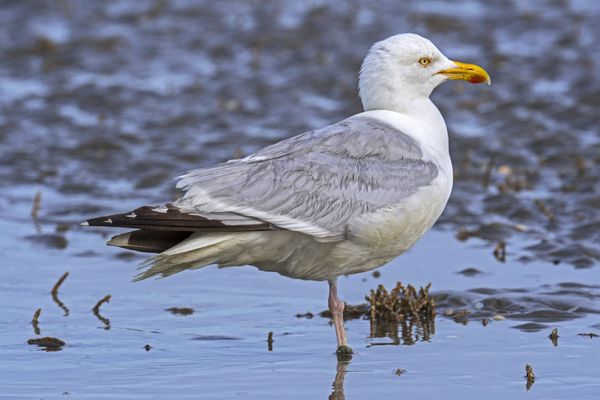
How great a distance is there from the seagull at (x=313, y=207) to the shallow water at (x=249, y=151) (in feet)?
1.83

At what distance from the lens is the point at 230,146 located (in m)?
12.7

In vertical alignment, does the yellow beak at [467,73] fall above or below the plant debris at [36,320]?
above

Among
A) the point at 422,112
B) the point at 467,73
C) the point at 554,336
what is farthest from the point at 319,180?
the point at 554,336

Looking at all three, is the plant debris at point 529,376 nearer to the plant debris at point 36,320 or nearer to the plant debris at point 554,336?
the plant debris at point 554,336

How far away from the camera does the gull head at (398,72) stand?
7.75 m

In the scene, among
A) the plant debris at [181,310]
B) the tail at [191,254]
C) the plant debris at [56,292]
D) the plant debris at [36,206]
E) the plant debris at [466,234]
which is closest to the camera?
the tail at [191,254]

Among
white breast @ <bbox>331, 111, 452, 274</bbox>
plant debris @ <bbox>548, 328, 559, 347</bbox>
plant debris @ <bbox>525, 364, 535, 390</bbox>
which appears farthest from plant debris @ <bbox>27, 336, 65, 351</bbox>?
plant debris @ <bbox>548, 328, 559, 347</bbox>

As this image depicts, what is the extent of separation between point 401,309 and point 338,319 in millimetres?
682

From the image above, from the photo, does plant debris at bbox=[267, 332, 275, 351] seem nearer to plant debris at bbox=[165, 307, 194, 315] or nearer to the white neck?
plant debris at bbox=[165, 307, 194, 315]

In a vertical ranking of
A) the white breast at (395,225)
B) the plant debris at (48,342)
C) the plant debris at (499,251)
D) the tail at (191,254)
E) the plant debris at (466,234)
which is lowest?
the plant debris at (48,342)

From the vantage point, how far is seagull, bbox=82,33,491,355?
6770 millimetres

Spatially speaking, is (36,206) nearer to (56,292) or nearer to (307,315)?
(56,292)

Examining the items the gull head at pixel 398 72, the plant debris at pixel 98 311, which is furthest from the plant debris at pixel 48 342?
the gull head at pixel 398 72

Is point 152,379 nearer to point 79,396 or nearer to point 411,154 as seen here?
point 79,396
